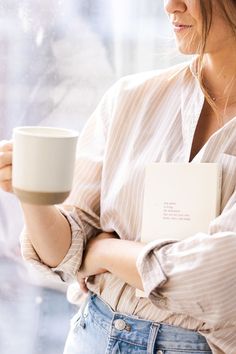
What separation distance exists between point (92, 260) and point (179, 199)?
19cm

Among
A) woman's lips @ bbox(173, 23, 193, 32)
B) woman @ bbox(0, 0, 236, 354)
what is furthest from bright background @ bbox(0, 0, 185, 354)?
woman's lips @ bbox(173, 23, 193, 32)

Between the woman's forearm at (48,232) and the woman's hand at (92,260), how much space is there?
40 millimetres

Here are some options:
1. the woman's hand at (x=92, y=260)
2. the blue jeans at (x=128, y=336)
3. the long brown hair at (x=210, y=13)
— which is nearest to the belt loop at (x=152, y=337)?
the blue jeans at (x=128, y=336)

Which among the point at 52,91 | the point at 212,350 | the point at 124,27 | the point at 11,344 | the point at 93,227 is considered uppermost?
the point at 124,27

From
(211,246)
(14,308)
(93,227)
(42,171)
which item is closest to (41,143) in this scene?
(42,171)

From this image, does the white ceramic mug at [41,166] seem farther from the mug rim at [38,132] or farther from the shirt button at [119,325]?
the shirt button at [119,325]

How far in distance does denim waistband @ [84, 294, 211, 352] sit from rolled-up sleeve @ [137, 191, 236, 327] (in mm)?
80

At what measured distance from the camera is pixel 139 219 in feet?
3.60

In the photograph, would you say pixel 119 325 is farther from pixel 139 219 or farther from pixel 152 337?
pixel 139 219

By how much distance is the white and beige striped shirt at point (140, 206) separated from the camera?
94cm

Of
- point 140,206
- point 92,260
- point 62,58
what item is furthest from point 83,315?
point 62,58

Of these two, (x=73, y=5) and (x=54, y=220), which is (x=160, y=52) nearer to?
(x=73, y=5)

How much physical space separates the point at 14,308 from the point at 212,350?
2.23ft

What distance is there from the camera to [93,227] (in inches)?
47.0
